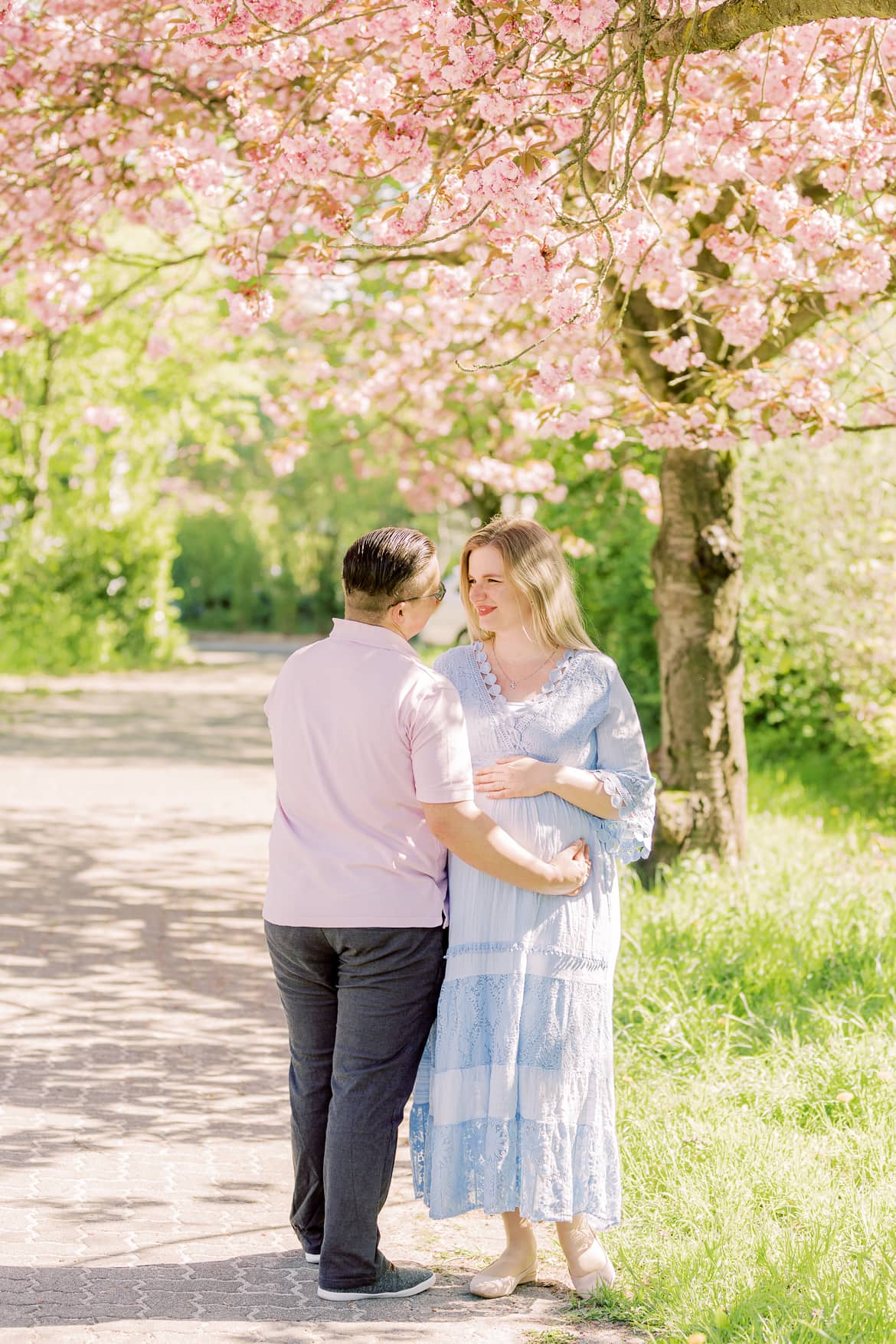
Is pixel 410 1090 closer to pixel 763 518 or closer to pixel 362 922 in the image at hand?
pixel 362 922

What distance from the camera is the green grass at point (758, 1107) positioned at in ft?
11.8

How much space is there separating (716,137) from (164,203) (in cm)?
279

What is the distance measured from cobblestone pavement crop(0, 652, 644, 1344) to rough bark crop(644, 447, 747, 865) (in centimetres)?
233

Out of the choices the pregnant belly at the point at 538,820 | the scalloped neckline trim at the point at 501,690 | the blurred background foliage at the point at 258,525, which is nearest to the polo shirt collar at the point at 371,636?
the scalloped neckline trim at the point at 501,690

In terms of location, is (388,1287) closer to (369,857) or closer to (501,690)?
(369,857)

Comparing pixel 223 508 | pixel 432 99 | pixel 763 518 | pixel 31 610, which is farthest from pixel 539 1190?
pixel 223 508

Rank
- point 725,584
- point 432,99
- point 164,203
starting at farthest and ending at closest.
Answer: point 725,584
point 164,203
point 432,99

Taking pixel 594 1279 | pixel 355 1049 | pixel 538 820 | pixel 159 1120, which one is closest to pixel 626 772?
pixel 538 820

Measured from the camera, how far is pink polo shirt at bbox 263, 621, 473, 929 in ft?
11.5

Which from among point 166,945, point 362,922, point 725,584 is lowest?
point 166,945

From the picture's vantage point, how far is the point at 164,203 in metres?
7.28

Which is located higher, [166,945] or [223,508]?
[223,508]

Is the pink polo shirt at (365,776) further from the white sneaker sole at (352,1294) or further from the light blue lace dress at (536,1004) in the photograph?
the white sneaker sole at (352,1294)

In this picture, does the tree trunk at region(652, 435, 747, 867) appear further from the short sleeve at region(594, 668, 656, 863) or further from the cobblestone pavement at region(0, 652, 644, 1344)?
the short sleeve at region(594, 668, 656, 863)
